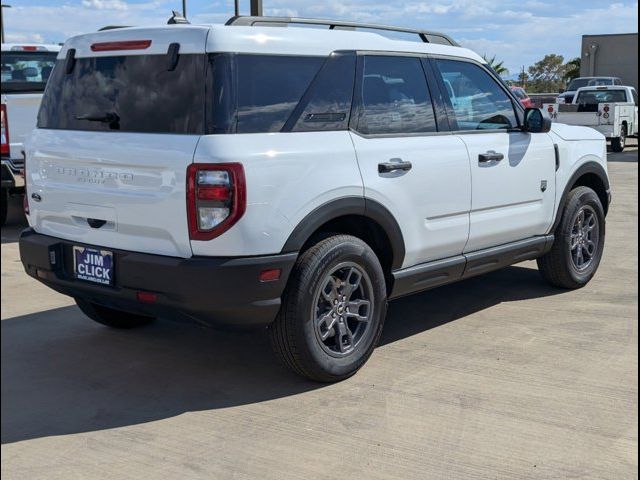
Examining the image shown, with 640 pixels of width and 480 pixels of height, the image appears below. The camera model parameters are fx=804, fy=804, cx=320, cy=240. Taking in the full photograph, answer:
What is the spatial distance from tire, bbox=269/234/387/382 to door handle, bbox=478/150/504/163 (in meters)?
1.17

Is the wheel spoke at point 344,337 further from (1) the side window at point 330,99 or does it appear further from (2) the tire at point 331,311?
(1) the side window at point 330,99

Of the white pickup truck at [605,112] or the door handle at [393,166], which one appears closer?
the door handle at [393,166]

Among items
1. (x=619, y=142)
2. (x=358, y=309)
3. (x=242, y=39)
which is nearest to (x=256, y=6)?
(x=242, y=39)

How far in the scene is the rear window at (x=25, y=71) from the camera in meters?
9.45

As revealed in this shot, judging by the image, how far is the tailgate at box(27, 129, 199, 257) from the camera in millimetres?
3939

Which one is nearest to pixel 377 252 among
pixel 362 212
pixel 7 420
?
pixel 362 212

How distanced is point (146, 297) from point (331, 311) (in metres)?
1.01

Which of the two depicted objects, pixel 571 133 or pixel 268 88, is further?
pixel 571 133

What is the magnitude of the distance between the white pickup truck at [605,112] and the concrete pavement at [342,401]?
49.0ft

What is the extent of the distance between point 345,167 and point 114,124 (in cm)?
125

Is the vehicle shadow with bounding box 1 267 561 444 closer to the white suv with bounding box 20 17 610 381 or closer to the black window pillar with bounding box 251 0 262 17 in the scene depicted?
the white suv with bounding box 20 17 610 381

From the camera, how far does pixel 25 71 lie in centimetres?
979

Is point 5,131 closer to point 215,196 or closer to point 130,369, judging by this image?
point 130,369

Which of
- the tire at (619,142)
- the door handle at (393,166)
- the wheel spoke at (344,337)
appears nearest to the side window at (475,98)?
the door handle at (393,166)
